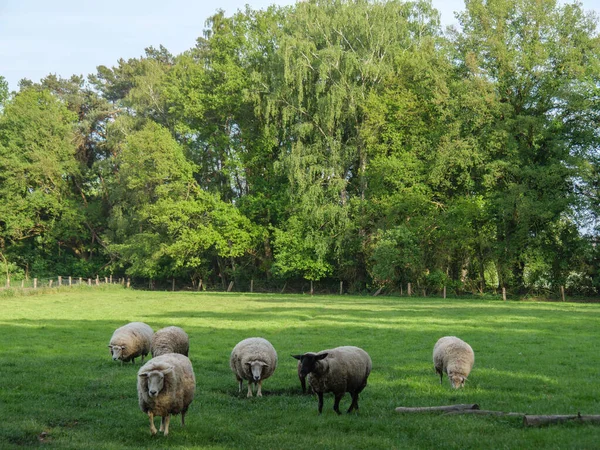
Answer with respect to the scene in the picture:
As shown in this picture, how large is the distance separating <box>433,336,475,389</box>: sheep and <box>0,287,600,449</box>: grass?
0.29 metres

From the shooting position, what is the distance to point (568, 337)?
21953mm

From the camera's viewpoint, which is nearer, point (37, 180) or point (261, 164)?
point (261, 164)

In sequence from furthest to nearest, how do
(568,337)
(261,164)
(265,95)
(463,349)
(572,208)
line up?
(261,164) < (265,95) < (572,208) < (568,337) < (463,349)

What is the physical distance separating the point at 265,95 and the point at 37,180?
31.3 m

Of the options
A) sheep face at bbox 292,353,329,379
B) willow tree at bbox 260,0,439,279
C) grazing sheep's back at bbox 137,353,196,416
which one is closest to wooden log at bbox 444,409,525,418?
sheep face at bbox 292,353,329,379

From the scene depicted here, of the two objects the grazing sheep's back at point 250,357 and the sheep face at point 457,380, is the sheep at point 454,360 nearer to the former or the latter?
the sheep face at point 457,380

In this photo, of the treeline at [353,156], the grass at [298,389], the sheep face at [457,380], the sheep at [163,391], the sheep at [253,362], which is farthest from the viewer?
the treeline at [353,156]

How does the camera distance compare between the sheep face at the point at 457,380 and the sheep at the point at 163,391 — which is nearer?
the sheep at the point at 163,391

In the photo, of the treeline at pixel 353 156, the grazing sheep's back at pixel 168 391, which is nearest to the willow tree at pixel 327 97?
the treeline at pixel 353 156

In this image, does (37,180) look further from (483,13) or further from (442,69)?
(483,13)

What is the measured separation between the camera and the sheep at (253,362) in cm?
1254

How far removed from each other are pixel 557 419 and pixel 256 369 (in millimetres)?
5874

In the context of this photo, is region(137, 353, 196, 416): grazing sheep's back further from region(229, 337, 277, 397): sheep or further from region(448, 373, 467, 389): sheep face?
region(448, 373, 467, 389): sheep face

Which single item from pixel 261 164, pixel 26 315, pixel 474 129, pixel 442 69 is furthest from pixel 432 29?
pixel 26 315
